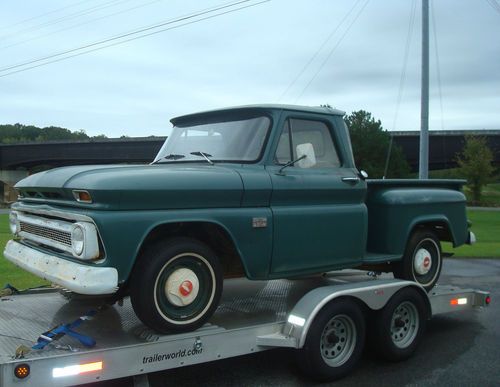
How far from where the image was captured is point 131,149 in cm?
5544

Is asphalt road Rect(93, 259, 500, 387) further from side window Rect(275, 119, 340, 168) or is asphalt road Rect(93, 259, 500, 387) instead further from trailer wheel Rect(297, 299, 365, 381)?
side window Rect(275, 119, 340, 168)

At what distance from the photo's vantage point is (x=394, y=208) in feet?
17.9

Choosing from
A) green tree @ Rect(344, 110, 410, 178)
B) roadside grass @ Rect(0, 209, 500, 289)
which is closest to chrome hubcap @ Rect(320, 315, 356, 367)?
roadside grass @ Rect(0, 209, 500, 289)

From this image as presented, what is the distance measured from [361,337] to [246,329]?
3.88ft

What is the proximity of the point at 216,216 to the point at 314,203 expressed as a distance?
109 cm

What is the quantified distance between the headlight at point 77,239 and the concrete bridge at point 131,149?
4685cm

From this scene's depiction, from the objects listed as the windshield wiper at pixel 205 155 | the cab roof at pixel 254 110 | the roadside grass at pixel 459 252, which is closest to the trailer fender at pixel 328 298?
the windshield wiper at pixel 205 155

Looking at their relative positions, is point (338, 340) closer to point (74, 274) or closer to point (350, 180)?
point (350, 180)

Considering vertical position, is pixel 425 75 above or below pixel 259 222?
above

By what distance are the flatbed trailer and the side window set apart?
1.14m

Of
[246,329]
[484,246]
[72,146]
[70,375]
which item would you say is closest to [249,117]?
[246,329]

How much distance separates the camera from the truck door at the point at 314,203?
4473 mm

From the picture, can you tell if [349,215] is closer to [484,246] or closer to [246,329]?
[246,329]

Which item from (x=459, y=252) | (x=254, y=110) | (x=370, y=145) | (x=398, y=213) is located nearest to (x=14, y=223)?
(x=254, y=110)
